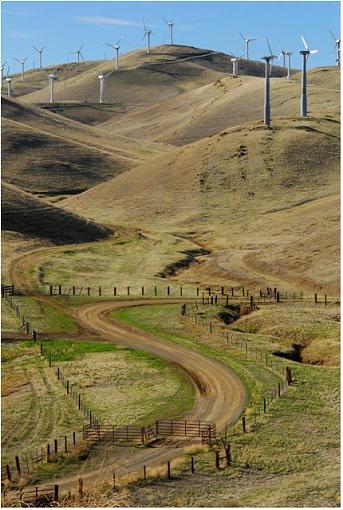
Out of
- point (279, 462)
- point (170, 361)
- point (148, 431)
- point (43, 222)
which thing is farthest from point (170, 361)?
point (43, 222)

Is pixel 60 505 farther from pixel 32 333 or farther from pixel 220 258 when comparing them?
pixel 220 258

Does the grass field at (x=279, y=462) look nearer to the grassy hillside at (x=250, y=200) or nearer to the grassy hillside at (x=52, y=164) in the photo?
the grassy hillside at (x=250, y=200)

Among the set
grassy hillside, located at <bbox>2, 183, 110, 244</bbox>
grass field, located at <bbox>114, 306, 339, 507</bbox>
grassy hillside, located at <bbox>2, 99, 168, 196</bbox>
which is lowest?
grass field, located at <bbox>114, 306, 339, 507</bbox>

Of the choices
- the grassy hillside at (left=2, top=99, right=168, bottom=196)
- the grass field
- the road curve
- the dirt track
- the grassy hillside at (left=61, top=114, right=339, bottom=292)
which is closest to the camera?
the grass field

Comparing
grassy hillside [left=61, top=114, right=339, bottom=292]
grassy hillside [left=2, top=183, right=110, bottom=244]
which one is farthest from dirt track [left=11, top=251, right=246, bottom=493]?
grassy hillside [left=2, top=183, right=110, bottom=244]

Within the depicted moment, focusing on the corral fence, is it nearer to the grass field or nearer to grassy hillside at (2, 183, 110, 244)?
the grass field

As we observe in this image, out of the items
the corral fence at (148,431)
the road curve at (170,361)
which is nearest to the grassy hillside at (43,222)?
the road curve at (170,361)
